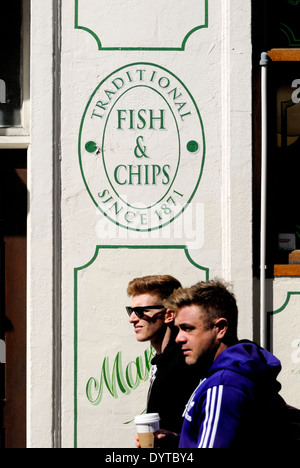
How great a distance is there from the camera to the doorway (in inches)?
212

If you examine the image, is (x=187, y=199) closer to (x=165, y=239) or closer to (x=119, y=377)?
(x=165, y=239)

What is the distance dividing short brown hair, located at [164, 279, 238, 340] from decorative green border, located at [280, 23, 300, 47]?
2.95 metres

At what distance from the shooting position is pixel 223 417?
2.65 metres

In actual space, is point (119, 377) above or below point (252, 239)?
below

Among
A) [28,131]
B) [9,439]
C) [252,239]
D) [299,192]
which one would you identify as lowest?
[9,439]

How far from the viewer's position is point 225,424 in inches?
104

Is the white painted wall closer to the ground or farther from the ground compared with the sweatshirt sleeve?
farther from the ground

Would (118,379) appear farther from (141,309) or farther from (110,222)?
(110,222)

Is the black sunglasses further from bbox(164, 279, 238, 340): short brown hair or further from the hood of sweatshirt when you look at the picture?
the hood of sweatshirt

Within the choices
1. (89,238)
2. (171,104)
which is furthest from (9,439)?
(171,104)

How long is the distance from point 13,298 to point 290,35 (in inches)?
119

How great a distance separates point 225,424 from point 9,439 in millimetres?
3163

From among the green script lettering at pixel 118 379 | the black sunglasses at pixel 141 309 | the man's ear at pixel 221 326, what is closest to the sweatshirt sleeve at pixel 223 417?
the man's ear at pixel 221 326

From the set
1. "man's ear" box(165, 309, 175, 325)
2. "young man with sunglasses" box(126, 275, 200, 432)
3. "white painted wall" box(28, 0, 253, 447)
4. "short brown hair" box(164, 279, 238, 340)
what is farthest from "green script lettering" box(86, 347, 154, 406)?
"short brown hair" box(164, 279, 238, 340)
